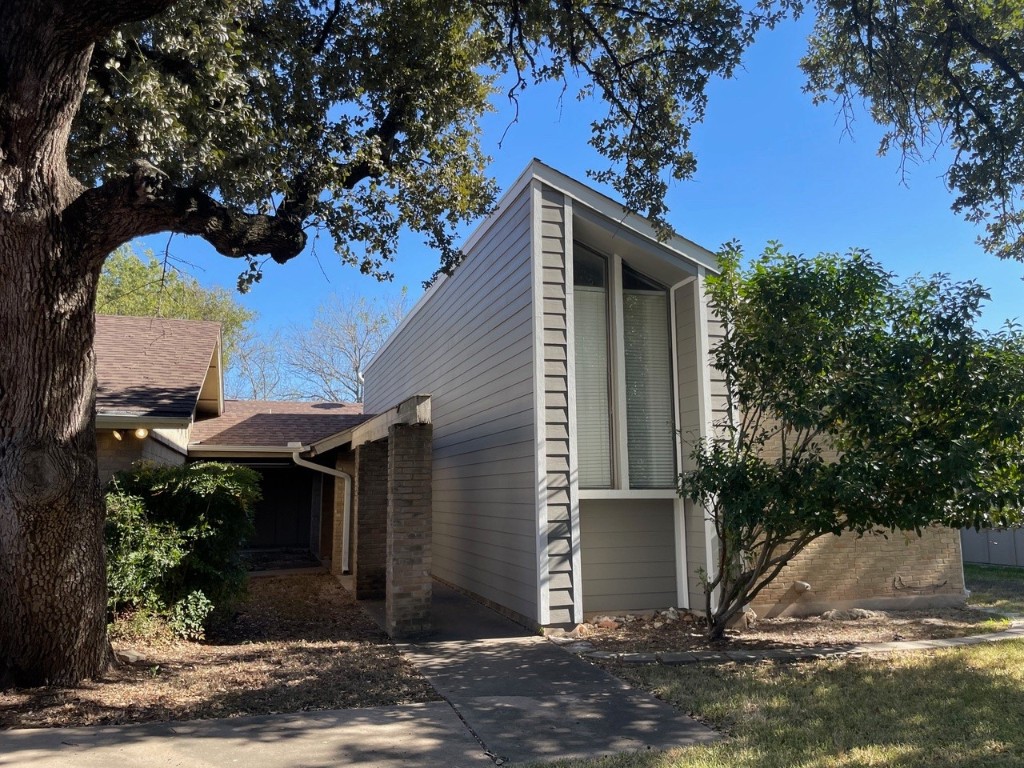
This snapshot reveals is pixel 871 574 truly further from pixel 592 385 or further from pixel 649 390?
pixel 592 385

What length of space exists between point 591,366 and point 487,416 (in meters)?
1.77

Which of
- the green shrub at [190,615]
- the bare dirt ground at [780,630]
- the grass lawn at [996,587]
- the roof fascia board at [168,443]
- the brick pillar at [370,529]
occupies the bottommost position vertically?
the grass lawn at [996,587]

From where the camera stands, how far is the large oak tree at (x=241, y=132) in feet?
17.4

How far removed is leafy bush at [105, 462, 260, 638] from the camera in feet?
24.7

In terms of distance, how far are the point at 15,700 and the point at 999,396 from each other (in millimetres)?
8325

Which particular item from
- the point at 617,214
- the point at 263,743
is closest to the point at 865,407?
the point at 617,214

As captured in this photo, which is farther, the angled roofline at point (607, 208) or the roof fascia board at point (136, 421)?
the angled roofline at point (607, 208)

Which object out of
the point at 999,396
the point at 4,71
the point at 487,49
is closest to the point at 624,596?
the point at 999,396

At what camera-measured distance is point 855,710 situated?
529 cm

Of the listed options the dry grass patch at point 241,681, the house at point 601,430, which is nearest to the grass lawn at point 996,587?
the house at point 601,430

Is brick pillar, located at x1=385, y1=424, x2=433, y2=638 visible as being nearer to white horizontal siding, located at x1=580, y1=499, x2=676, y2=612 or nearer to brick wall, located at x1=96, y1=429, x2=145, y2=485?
white horizontal siding, located at x1=580, y1=499, x2=676, y2=612

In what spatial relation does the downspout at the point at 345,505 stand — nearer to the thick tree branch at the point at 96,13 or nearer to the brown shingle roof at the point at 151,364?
the brown shingle roof at the point at 151,364

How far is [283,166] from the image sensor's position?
8008 mm

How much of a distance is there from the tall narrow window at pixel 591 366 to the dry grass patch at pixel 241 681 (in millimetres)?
3132
